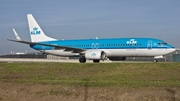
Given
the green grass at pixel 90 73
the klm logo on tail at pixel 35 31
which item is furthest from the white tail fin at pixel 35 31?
the green grass at pixel 90 73

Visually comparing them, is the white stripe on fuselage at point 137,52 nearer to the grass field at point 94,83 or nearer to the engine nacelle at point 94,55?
the engine nacelle at point 94,55

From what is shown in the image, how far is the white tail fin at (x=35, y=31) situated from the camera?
49.7 metres

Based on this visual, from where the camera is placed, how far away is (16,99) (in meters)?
20.5

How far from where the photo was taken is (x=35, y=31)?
5012cm

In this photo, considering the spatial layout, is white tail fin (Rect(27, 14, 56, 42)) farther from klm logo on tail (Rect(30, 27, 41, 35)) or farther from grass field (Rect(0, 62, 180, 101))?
grass field (Rect(0, 62, 180, 101))

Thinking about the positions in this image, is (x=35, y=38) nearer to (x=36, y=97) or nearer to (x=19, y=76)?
(x=19, y=76)

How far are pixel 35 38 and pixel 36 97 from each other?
31.0 metres

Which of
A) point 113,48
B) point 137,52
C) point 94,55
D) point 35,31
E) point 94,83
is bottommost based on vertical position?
point 94,83

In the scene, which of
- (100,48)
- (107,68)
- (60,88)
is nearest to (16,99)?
(60,88)

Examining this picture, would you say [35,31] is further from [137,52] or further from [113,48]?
[137,52]

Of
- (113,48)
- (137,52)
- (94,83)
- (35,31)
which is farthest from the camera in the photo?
(35,31)

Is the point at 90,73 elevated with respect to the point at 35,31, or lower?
lower

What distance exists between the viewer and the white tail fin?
1957 inches

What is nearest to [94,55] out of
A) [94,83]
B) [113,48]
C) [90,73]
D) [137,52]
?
[113,48]
